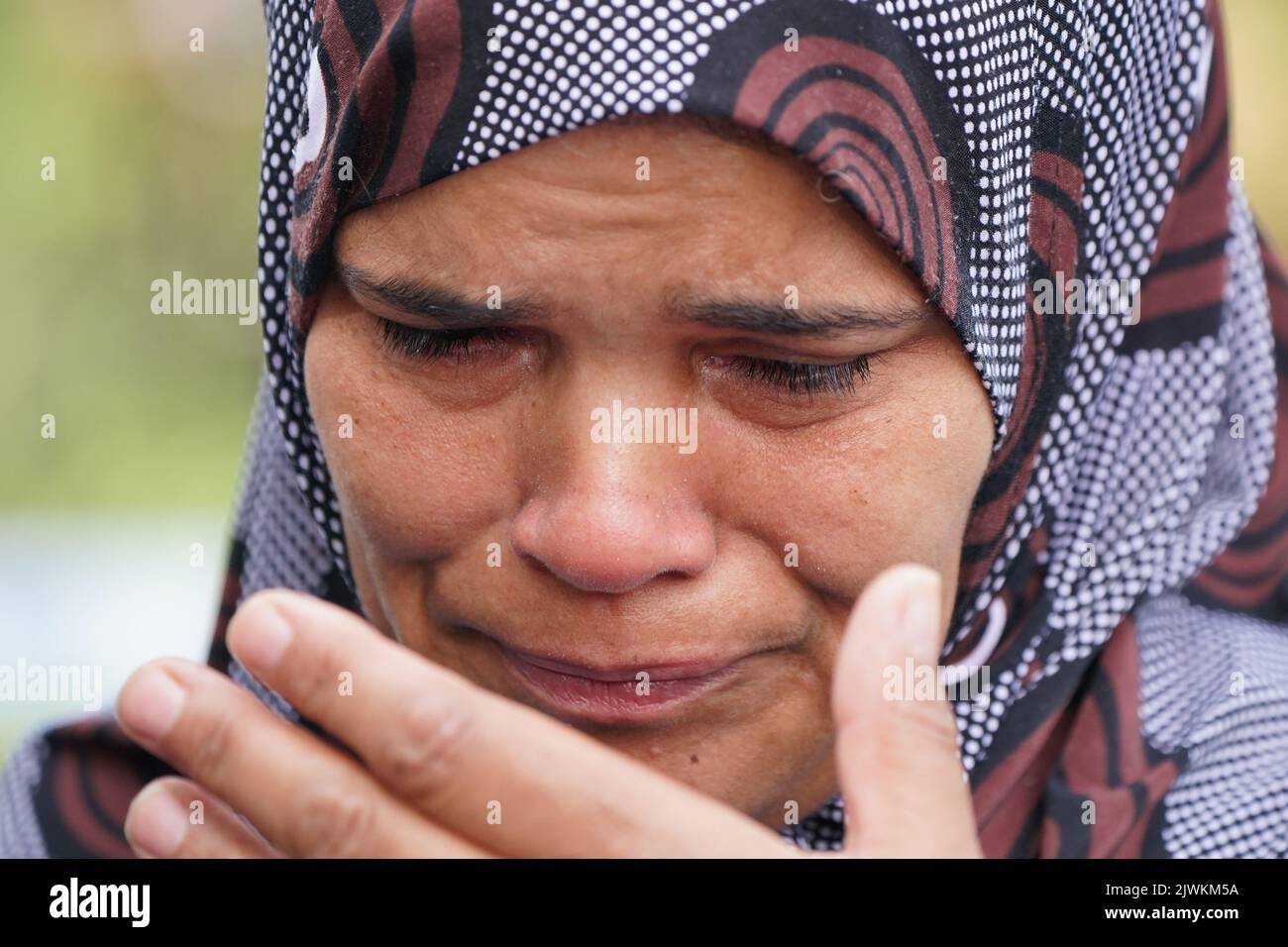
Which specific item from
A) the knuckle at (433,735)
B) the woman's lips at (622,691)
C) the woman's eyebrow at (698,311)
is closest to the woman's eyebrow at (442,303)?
the woman's eyebrow at (698,311)

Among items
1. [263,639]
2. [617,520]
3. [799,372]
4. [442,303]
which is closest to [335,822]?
[263,639]

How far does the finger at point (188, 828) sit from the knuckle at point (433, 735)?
0.75 ft

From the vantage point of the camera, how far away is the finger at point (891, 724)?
1.16 meters

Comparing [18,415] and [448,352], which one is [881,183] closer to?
[448,352]

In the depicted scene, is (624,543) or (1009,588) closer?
(624,543)

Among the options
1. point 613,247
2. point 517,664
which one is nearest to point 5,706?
point 517,664

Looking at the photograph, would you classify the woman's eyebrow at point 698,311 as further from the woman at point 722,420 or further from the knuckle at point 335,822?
the knuckle at point 335,822

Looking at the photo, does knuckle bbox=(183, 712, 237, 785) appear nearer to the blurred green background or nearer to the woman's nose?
the woman's nose

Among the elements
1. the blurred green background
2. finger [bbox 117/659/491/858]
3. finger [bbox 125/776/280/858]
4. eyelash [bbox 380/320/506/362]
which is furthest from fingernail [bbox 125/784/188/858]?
the blurred green background

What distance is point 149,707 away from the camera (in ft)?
3.99

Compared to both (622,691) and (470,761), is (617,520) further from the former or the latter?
(470,761)

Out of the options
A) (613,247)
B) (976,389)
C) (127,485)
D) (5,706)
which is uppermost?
(613,247)

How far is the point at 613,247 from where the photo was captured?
4.80ft
